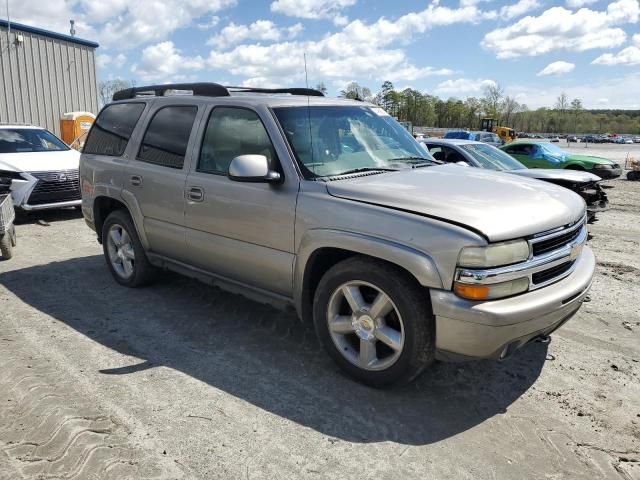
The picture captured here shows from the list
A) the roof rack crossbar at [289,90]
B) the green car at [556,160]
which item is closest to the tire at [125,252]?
the roof rack crossbar at [289,90]

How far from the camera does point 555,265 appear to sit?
323cm

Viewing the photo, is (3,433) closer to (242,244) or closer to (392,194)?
(242,244)

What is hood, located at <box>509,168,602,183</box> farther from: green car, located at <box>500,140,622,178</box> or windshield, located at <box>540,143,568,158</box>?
windshield, located at <box>540,143,568,158</box>

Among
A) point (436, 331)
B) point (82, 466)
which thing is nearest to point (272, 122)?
point (436, 331)

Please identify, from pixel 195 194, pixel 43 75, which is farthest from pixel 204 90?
pixel 43 75

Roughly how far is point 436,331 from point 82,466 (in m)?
2.01

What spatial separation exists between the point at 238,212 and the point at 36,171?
6.65 m

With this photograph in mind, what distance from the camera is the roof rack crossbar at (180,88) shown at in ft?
15.0

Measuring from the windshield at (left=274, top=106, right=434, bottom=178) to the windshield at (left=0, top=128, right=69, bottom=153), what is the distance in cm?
794

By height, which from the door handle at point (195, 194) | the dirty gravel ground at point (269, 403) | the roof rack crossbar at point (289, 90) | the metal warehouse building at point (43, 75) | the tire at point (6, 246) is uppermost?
the metal warehouse building at point (43, 75)

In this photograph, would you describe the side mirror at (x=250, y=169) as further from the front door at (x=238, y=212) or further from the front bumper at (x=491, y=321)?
the front bumper at (x=491, y=321)

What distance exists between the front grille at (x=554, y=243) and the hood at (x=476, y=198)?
8cm

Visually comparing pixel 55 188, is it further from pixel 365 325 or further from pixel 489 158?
pixel 365 325

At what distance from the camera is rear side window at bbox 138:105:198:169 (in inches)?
180
